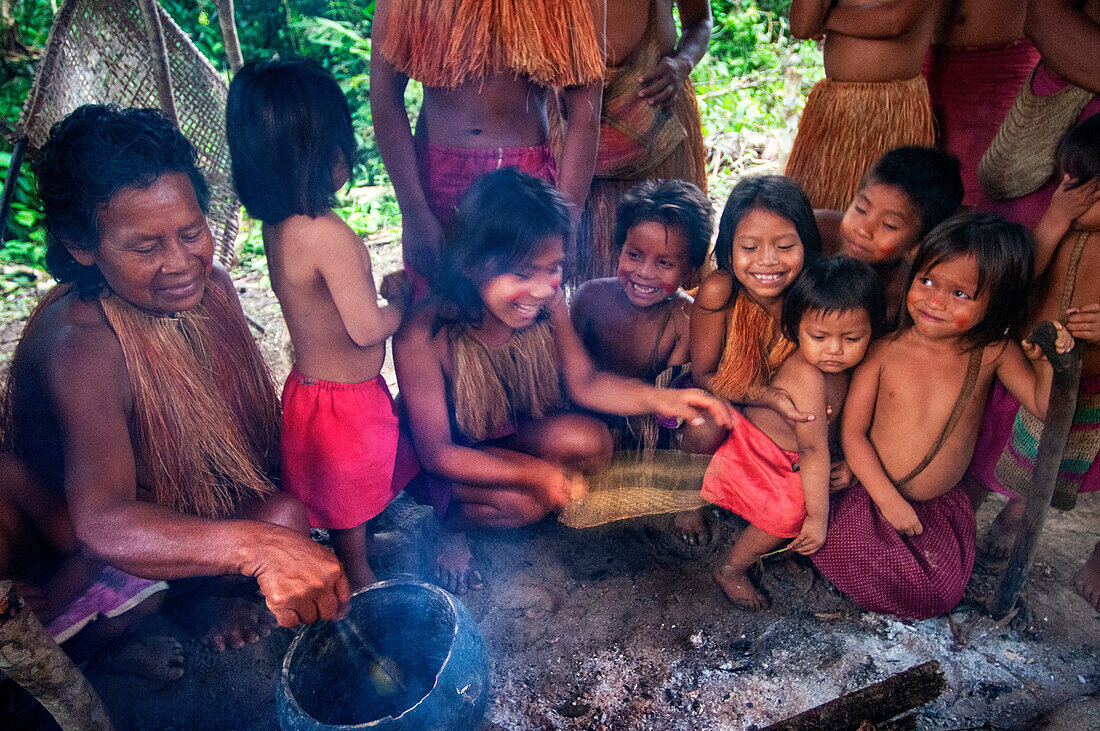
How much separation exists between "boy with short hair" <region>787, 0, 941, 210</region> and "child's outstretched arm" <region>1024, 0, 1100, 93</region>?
433 mm

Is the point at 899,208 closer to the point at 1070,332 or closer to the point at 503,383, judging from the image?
the point at 1070,332

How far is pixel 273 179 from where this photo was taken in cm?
173

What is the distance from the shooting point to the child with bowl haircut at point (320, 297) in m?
1.72

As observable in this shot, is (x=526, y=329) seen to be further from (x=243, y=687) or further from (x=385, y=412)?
(x=243, y=687)

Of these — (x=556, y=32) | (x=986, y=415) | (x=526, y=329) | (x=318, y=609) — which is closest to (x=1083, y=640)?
(x=986, y=415)

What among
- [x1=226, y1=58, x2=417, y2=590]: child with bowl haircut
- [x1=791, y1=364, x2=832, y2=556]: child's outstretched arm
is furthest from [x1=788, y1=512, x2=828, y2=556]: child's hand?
[x1=226, y1=58, x2=417, y2=590]: child with bowl haircut

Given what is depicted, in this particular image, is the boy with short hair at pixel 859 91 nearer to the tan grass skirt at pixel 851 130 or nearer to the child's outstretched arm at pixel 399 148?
the tan grass skirt at pixel 851 130

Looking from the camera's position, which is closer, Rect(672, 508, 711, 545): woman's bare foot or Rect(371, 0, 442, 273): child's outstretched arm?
Rect(371, 0, 442, 273): child's outstretched arm

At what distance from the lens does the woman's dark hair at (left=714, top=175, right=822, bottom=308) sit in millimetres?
2004

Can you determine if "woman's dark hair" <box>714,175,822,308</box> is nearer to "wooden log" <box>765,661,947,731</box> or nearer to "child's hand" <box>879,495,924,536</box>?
"child's hand" <box>879,495,924,536</box>

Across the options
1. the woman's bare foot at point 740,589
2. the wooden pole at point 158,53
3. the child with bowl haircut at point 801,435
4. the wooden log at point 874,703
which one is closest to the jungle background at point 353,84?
the wooden pole at point 158,53

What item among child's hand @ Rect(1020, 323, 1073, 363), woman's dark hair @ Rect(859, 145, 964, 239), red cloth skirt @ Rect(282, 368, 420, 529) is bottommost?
red cloth skirt @ Rect(282, 368, 420, 529)

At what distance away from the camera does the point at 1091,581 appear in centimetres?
206

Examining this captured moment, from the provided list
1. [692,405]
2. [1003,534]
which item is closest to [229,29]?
[692,405]
